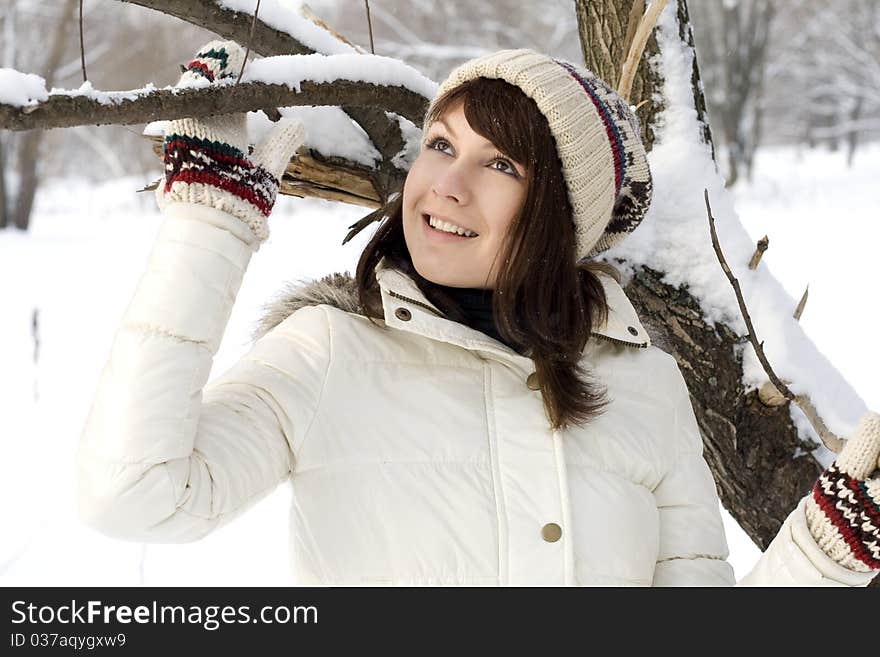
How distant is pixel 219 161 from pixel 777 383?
1.34 m

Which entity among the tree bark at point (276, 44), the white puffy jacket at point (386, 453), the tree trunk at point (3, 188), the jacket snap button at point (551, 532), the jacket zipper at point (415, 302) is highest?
the tree trunk at point (3, 188)

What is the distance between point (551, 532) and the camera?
1494 millimetres

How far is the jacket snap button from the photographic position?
4.90 ft

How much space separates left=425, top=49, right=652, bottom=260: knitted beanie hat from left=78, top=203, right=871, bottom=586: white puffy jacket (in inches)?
9.9

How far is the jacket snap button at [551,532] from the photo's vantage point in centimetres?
149

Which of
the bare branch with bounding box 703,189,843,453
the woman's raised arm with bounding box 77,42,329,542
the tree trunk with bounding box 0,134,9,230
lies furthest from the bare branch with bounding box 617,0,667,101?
the tree trunk with bounding box 0,134,9,230

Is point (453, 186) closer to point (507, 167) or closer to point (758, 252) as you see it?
point (507, 167)

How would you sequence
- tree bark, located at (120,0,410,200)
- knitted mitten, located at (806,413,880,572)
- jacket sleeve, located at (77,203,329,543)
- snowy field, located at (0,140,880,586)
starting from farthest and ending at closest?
snowy field, located at (0,140,880,586) < tree bark, located at (120,0,410,200) < knitted mitten, located at (806,413,880,572) < jacket sleeve, located at (77,203,329,543)

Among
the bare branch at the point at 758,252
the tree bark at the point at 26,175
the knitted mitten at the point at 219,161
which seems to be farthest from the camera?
the tree bark at the point at 26,175

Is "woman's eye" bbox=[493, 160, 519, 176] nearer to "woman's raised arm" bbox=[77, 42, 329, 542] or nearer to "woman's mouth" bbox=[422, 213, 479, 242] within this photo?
"woman's mouth" bbox=[422, 213, 479, 242]

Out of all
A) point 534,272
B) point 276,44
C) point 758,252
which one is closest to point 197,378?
point 534,272

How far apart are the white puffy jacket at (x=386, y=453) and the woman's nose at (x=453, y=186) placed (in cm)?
17

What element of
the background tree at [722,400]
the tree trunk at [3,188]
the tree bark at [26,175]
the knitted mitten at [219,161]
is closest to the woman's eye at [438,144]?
the knitted mitten at [219,161]

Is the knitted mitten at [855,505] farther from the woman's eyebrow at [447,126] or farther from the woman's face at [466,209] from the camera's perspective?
the woman's eyebrow at [447,126]
